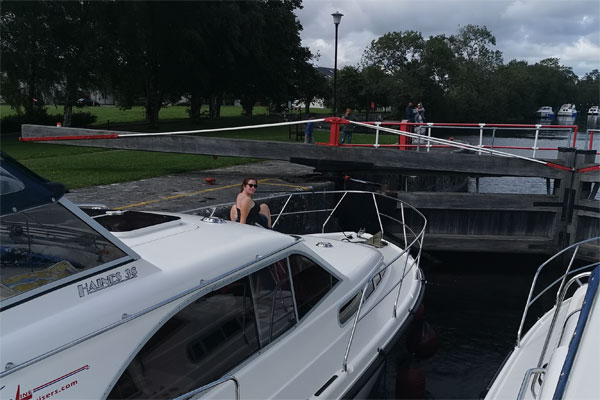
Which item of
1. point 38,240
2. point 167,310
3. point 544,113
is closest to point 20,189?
point 38,240

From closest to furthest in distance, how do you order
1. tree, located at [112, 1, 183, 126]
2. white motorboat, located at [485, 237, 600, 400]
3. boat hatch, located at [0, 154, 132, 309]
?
1. white motorboat, located at [485, 237, 600, 400]
2. boat hatch, located at [0, 154, 132, 309]
3. tree, located at [112, 1, 183, 126]

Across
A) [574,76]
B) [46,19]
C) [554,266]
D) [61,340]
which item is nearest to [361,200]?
[554,266]

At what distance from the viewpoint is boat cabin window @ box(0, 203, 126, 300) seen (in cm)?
292

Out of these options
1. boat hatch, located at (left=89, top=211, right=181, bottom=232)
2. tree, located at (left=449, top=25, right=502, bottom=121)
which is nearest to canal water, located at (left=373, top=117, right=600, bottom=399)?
boat hatch, located at (left=89, top=211, right=181, bottom=232)

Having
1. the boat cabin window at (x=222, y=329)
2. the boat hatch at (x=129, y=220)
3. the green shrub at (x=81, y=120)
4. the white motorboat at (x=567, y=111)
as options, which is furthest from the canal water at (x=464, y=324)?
the white motorboat at (x=567, y=111)

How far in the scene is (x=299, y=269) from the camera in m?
4.54

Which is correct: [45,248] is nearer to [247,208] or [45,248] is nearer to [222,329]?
[222,329]

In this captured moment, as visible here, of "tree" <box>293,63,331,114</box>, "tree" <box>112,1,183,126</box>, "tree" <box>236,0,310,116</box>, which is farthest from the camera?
"tree" <box>293,63,331,114</box>

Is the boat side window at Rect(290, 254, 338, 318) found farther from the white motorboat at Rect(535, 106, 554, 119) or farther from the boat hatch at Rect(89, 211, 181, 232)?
the white motorboat at Rect(535, 106, 554, 119)

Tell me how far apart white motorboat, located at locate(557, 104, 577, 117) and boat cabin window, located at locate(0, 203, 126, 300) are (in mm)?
89244

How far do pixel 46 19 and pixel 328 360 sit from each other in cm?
2239

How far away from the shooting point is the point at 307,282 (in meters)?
4.61

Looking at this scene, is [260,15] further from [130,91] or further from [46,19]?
[46,19]

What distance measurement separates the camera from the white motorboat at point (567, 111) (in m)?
80.6
